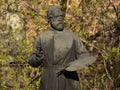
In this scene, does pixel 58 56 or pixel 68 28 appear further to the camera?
pixel 68 28

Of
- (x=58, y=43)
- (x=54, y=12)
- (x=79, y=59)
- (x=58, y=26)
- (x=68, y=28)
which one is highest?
(x=54, y=12)

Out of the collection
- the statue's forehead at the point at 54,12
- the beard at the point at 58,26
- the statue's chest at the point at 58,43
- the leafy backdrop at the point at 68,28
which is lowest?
the leafy backdrop at the point at 68,28

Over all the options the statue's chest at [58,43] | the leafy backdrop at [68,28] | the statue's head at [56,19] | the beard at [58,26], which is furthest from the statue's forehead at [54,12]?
the leafy backdrop at [68,28]

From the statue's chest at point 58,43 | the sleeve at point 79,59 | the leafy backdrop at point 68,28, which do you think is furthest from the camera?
the leafy backdrop at point 68,28

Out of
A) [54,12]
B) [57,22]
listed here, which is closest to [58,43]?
[57,22]

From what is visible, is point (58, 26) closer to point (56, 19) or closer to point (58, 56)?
point (56, 19)

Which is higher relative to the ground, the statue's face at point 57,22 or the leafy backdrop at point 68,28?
the statue's face at point 57,22

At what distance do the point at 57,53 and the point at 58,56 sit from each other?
39 millimetres

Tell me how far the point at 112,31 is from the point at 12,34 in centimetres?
276

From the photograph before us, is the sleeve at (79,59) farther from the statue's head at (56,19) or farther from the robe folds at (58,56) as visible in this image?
the statue's head at (56,19)

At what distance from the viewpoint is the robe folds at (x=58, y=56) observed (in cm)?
536

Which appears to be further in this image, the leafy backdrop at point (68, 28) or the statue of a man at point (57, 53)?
the leafy backdrop at point (68, 28)

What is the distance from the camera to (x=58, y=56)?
17.5 ft

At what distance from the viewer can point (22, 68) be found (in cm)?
1145
